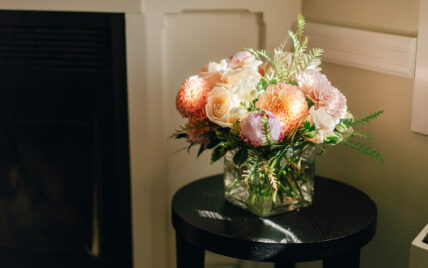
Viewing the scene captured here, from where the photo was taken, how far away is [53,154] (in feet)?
6.66

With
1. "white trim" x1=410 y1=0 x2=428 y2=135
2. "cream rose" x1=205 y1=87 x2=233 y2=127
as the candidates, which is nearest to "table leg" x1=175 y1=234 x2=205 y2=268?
"cream rose" x1=205 y1=87 x2=233 y2=127

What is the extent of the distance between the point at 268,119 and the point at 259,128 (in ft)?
0.09

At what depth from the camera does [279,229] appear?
1418mm

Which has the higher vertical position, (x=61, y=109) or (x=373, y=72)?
(x=373, y=72)

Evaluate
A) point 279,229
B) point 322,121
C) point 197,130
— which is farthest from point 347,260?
point 197,130

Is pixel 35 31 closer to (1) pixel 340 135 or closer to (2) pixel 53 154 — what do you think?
(2) pixel 53 154

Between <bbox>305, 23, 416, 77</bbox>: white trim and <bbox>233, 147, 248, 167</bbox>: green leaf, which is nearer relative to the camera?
<bbox>233, 147, 248, 167</bbox>: green leaf

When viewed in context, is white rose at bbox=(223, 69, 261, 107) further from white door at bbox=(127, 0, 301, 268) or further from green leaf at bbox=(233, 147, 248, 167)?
white door at bbox=(127, 0, 301, 268)

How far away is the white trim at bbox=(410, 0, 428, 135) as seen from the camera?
1.46m

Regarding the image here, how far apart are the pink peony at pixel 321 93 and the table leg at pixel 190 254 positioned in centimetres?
51

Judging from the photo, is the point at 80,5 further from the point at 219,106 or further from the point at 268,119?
the point at 268,119

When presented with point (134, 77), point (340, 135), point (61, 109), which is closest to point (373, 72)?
point (340, 135)

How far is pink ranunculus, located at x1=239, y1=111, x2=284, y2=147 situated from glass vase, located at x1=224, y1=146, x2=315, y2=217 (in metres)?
0.12

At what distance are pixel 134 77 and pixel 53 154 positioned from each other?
45 cm
